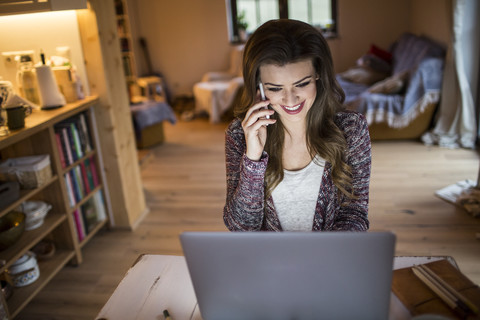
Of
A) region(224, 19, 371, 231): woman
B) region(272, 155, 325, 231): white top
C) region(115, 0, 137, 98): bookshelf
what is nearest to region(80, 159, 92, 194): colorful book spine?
region(224, 19, 371, 231): woman

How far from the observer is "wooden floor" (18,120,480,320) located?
7.41 ft

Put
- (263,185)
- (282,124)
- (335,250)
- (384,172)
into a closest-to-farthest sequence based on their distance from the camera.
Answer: (335,250) < (263,185) < (282,124) < (384,172)

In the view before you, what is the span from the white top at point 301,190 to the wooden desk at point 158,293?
314 millimetres

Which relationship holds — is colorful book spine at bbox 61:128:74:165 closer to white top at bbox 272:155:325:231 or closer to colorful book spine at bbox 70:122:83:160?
colorful book spine at bbox 70:122:83:160

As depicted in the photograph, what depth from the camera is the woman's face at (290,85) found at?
45.5 inches

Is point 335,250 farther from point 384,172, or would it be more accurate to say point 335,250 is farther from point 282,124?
point 384,172

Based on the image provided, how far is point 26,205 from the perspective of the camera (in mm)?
2324

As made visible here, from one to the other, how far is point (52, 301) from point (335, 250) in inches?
76.4

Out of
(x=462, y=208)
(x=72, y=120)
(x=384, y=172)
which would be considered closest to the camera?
(x=72, y=120)

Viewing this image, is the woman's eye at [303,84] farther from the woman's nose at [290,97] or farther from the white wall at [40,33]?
the white wall at [40,33]

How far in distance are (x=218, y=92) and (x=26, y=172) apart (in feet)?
11.6

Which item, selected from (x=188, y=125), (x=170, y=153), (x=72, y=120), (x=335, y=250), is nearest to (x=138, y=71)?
(x=188, y=125)

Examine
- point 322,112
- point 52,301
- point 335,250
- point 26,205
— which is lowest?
point 52,301

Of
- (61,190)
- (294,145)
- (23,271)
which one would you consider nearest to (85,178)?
(61,190)
